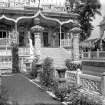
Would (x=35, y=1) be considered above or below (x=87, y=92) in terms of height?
above

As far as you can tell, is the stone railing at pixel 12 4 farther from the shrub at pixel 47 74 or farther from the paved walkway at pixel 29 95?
the paved walkway at pixel 29 95

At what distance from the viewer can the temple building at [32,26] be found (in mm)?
21133

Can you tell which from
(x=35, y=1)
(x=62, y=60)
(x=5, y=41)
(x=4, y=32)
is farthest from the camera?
(x=35, y=1)

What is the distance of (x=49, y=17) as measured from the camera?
80.5 ft

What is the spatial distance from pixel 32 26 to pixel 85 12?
15.7 meters

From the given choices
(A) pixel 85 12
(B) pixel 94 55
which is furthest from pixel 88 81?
(A) pixel 85 12

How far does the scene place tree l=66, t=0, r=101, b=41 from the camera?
37.3 metres

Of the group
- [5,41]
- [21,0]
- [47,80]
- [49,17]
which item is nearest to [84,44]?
[49,17]

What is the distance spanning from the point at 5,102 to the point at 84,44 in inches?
1019

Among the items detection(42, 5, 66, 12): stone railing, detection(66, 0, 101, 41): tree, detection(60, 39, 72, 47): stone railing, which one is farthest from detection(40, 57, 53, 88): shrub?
detection(66, 0, 101, 41): tree

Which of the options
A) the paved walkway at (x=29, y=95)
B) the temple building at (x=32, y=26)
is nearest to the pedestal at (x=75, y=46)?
the temple building at (x=32, y=26)

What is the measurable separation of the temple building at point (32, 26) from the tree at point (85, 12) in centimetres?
1059

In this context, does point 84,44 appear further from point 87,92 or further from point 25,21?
point 87,92

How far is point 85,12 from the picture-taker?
37.9m
